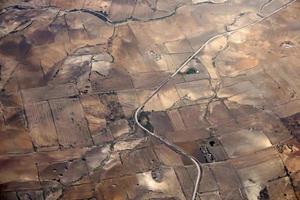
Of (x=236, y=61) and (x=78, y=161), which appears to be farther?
(x=236, y=61)

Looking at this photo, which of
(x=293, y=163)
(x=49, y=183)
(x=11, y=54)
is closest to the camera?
(x=49, y=183)

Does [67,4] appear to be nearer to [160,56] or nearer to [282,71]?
[160,56]

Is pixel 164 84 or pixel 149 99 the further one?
pixel 164 84

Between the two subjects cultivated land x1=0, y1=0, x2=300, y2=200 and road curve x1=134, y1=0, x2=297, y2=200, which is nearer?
cultivated land x1=0, y1=0, x2=300, y2=200

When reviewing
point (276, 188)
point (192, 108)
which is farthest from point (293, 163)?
→ point (192, 108)

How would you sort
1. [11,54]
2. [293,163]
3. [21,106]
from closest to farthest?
[293,163] < [21,106] < [11,54]

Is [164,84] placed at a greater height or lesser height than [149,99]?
greater

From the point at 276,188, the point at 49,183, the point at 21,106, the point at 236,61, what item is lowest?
the point at 276,188

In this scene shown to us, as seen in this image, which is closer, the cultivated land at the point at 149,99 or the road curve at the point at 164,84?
the cultivated land at the point at 149,99
